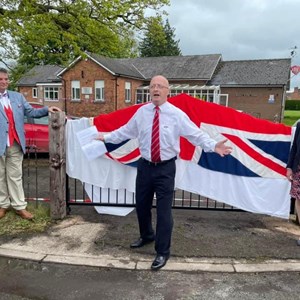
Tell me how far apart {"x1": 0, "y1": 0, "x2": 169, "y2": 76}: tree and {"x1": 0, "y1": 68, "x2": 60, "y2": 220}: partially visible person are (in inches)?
298

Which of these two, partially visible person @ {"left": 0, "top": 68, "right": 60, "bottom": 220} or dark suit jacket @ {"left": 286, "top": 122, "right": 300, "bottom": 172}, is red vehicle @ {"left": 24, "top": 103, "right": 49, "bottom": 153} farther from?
dark suit jacket @ {"left": 286, "top": 122, "right": 300, "bottom": 172}

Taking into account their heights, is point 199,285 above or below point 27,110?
below

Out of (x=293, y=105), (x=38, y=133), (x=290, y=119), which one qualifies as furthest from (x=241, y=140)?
(x=293, y=105)

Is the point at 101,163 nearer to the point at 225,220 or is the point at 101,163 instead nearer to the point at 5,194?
the point at 5,194

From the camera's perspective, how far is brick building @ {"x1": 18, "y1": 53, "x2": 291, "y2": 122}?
34219mm

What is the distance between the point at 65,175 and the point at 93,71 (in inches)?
1221

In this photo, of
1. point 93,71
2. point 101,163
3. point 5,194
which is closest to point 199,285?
point 101,163

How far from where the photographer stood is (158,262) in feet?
12.3

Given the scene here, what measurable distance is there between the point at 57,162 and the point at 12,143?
2.18 feet

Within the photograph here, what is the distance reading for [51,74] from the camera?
4372 centimetres

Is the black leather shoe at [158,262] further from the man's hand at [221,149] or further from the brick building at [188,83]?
the brick building at [188,83]

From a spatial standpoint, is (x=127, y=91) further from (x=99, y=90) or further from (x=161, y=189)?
(x=161, y=189)

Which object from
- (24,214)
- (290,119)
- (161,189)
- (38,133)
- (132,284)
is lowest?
(290,119)

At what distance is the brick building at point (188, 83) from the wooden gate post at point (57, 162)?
29.6 metres
